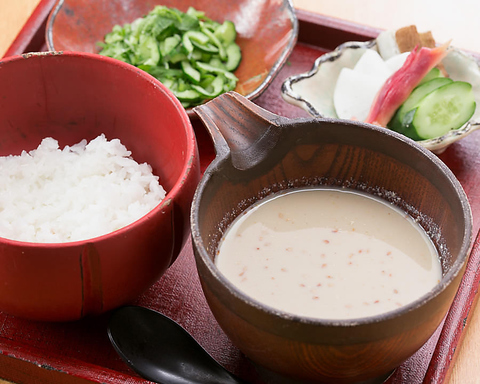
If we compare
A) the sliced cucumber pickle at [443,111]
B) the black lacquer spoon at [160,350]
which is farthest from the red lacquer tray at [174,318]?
the sliced cucumber pickle at [443,111]

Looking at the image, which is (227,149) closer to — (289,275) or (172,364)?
(289,275)

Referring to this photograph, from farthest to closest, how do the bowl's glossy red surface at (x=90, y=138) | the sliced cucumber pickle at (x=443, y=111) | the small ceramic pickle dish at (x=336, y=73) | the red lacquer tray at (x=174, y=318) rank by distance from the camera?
the small ceramic pickle dish at (x=336, y=73), the sliced cucumber pickle at (x=443, y=111), the red lacquer tray at (x=174, y=318), the bowl's glossy red surface at (x=90, y=138)

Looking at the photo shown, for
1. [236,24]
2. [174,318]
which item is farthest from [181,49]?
[174,318]

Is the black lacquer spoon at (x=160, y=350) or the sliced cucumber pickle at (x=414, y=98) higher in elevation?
the sliced cucumber pickle at (x=414, y=98)

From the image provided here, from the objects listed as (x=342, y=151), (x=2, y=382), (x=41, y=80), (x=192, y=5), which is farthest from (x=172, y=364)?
(x=192, y=5)

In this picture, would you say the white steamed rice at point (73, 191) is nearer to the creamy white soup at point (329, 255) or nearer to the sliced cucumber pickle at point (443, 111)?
the creamy white soup at point (329, 255)

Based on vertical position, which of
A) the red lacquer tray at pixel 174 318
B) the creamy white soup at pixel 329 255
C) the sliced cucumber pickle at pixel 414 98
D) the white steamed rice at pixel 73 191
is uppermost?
the sliced cucumber pickle at pixel 414 98

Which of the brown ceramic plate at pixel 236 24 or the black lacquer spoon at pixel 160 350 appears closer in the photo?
the black lacquer spoon at pixel 160 350
